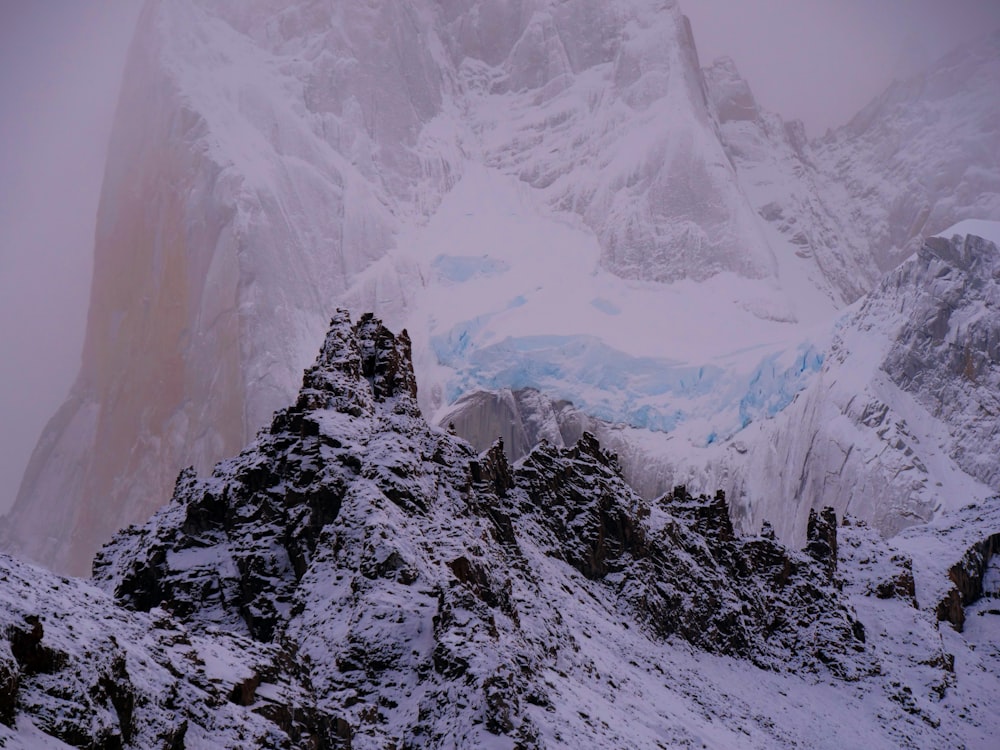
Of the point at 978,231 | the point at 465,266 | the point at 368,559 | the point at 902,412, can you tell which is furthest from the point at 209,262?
the point at 368,559

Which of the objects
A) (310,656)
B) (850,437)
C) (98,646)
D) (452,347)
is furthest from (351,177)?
(98,646)

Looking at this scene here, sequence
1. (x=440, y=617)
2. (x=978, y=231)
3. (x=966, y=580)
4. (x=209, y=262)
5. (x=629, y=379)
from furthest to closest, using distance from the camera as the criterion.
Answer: (x=629, y=379) < (x=209, y=262) < (x=978, y=231) < (x=966, y=580) < (x=440, y=617)

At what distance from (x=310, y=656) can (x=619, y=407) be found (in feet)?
404

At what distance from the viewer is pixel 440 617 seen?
41438 mm

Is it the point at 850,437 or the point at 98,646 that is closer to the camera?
the point at 98,646

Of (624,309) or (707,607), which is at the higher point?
(624,309)

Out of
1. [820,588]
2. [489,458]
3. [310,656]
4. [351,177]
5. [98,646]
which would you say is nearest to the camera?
[98,646]

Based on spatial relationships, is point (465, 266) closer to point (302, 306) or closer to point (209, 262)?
point (302, 306)

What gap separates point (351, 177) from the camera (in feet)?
629

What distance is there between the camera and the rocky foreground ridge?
97.7 ft

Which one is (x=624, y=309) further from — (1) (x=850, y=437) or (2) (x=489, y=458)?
(2) (x=489, y=458)

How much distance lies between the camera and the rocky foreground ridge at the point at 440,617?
1172 inches

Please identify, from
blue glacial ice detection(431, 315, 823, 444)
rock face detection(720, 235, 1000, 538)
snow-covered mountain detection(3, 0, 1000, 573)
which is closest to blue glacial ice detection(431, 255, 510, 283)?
snow-covered mountain detection(3, 0, 1000, 573)

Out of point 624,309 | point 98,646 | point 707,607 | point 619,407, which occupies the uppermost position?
point 624,309
